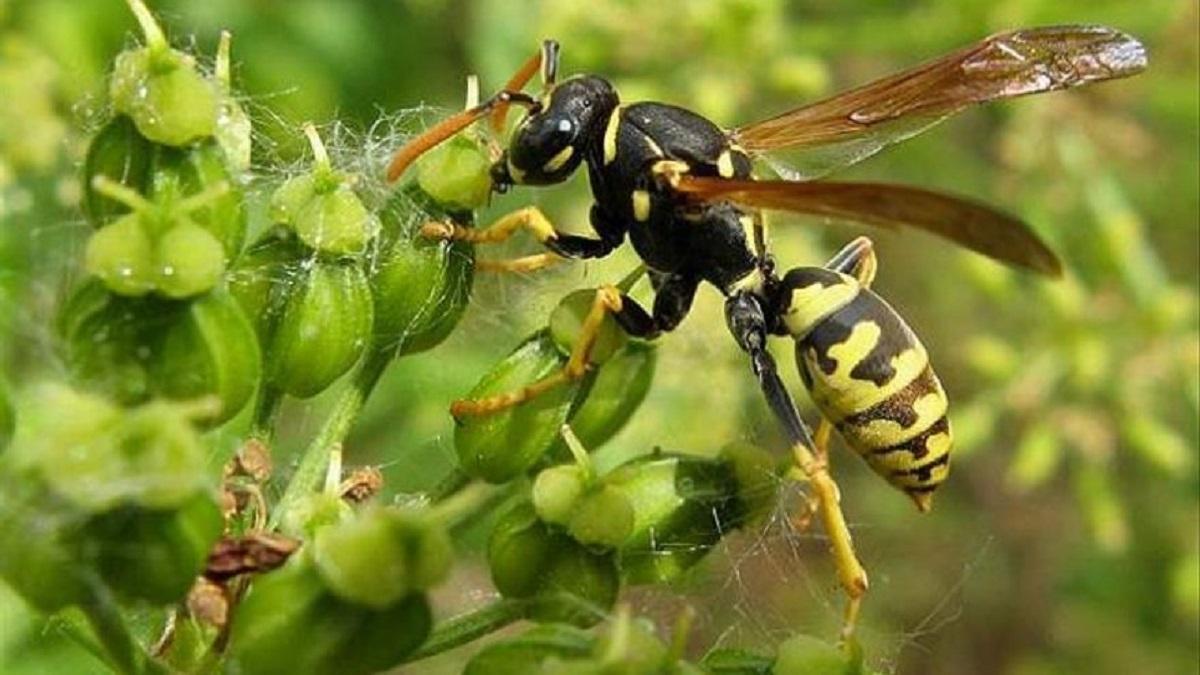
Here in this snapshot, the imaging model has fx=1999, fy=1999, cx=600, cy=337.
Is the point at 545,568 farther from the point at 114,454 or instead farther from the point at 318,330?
the point at 114,454


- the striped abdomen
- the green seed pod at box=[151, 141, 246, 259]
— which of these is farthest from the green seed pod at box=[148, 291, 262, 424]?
the striped abdomen

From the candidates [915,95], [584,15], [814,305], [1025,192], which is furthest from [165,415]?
[1025,192]

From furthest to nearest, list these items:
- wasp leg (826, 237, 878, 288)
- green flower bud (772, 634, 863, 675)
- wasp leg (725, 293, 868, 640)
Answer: wasp leg (826, 237, 878, 288) < wasp leg (725, 293, 868, 640) < green flower bud (772, 634, 863, 675)

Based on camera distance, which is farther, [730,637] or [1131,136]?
[1131,136]

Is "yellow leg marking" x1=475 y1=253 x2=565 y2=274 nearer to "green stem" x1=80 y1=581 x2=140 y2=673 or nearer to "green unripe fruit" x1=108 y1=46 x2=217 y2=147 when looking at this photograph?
"green unripe fruit" x1=108 y1=46 x2=217 y2=147

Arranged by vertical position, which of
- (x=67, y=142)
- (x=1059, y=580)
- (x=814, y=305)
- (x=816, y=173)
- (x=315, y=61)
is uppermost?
(x=315, y=61)

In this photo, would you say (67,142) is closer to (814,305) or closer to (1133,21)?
(814,305)
